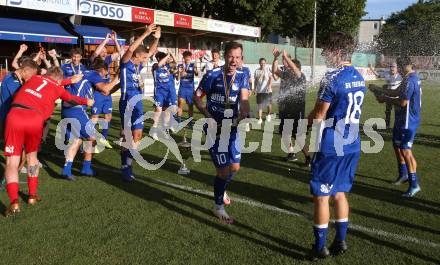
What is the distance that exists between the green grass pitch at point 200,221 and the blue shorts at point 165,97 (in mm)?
4433

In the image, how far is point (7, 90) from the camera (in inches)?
272

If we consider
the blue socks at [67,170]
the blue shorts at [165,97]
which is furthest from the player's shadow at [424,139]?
the blue socks at [67,170]

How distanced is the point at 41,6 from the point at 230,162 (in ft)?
58.7

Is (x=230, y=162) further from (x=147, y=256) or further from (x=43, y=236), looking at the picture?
(x=43, y=236)

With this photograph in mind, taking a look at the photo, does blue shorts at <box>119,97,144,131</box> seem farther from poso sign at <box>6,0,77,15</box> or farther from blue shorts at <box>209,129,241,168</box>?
poso sign at <box>6,0,77,15</box>

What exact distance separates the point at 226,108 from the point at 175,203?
1666mm

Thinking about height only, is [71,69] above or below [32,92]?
above

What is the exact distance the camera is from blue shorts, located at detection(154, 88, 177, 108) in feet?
40.2

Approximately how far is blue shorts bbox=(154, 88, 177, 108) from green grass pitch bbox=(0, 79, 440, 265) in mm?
4433

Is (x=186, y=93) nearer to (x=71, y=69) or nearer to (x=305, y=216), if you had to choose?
(x=71, y=69)

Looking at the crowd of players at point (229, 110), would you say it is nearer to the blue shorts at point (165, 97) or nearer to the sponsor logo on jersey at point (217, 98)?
the sponsor logo on jersey at point (217, 98)

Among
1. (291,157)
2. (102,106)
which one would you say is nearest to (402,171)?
(291,157)

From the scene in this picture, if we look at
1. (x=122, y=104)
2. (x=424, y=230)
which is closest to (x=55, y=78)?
(x=122, y=104)

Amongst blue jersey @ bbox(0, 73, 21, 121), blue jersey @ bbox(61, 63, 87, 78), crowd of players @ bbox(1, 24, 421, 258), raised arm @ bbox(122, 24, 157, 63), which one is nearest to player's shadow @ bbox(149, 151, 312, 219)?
crowd of players @ bbox(1, 24, 421, 258)
